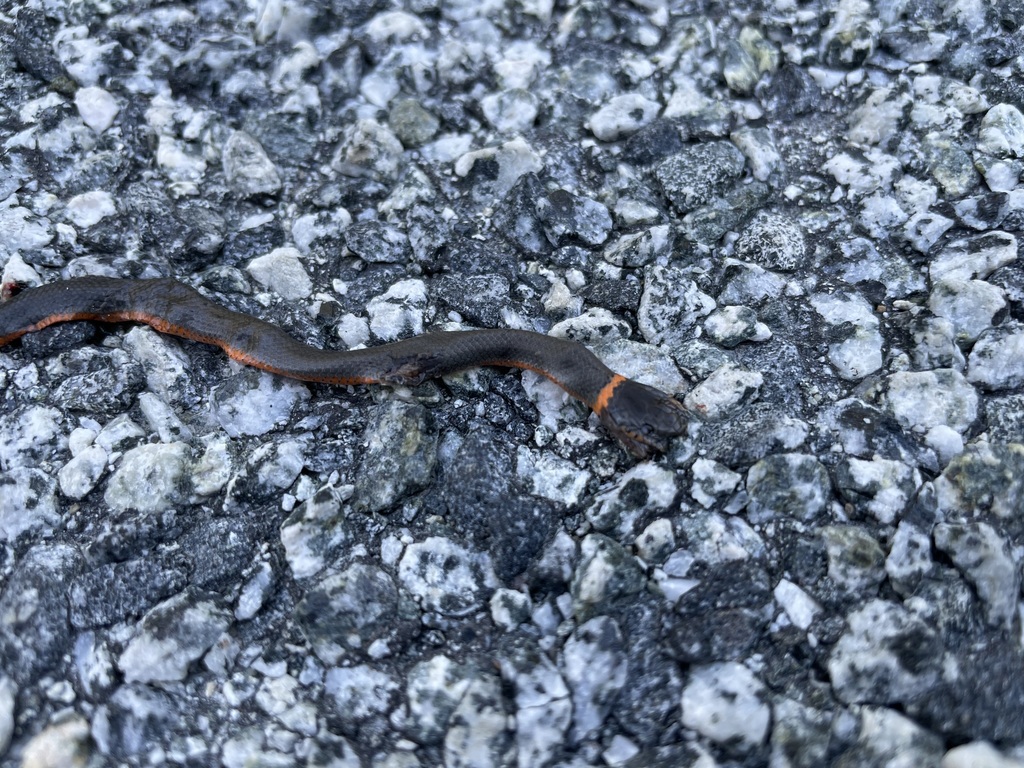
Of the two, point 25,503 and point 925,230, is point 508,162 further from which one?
point 25,503

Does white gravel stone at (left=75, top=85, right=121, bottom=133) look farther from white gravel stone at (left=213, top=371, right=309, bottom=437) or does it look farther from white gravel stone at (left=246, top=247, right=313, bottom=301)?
white gravel stone at (left=213, top=371, right=309, bottom=437)

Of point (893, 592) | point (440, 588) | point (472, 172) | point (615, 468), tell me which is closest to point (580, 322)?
point (615, 468)

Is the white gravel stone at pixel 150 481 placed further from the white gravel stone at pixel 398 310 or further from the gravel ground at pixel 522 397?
the white gravel stone at pixel 398 310

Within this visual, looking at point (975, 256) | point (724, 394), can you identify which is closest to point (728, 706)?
point (724, 394)

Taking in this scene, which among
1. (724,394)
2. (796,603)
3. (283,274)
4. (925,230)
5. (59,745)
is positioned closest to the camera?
(59,745)

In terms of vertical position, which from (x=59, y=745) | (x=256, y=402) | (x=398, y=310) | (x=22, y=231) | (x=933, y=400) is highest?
(x=933, y=400)
